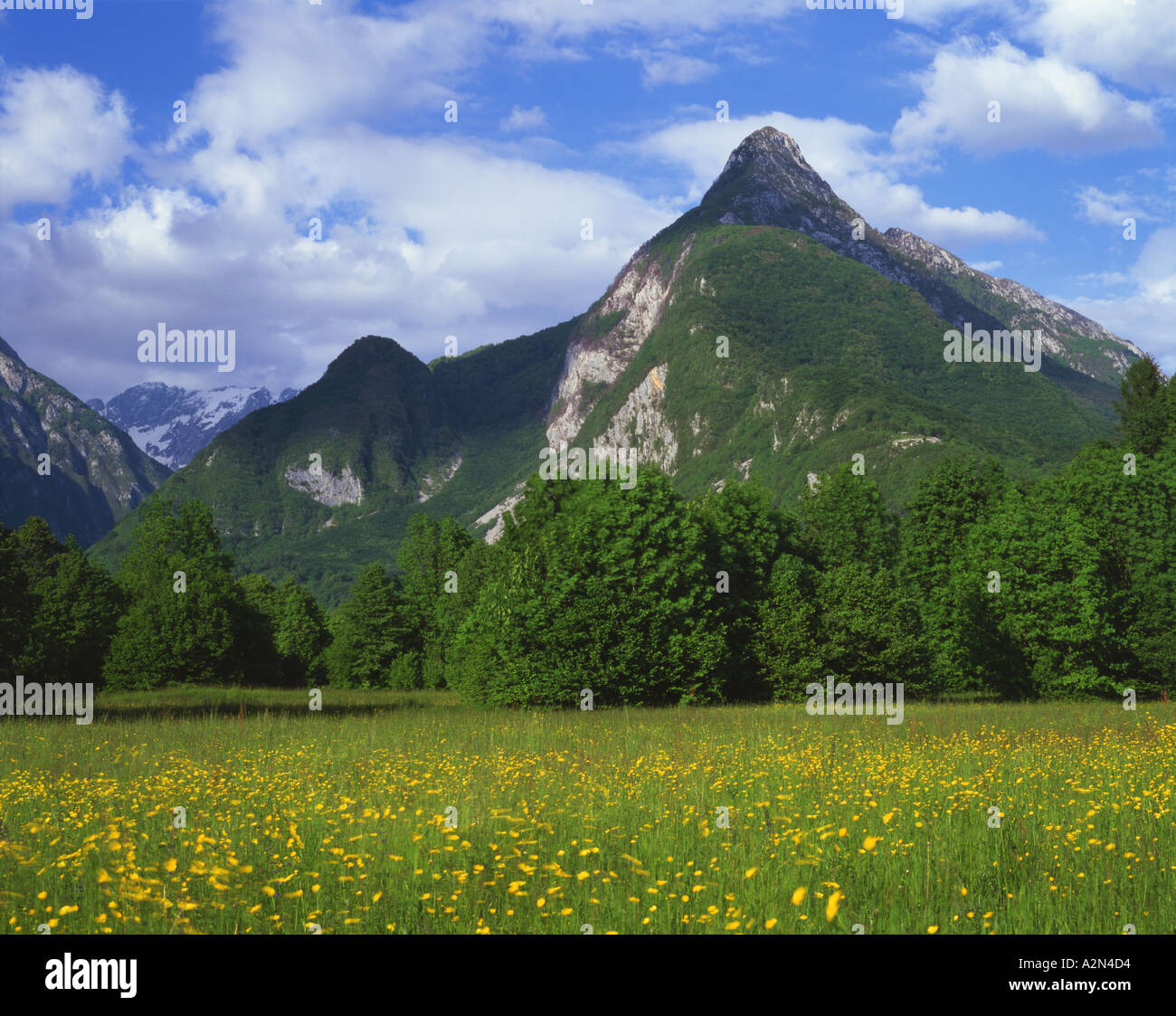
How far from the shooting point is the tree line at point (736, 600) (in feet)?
129

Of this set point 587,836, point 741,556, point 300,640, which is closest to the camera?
point 587,836

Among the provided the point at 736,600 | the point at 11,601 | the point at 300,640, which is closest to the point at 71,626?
the point at 11,601

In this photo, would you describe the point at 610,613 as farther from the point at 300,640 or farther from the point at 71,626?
the point at 300,640

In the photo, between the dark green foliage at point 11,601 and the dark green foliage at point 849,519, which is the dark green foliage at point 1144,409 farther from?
the dark green foliage at point 11,601

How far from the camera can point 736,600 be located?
46688mm

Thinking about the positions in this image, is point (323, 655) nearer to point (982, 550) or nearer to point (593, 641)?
point (593, 641)

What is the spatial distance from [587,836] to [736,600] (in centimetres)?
3680

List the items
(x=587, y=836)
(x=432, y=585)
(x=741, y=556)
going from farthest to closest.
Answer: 1. (x=432, y=585)
2. (x=741, y=556)
3. (x=587, y=836)

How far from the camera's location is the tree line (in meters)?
39.3

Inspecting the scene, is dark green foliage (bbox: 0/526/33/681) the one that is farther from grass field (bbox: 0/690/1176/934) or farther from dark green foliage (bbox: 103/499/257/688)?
grass field (bbox: 0/690/1176/934)

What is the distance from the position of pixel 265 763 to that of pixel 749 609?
34.3m

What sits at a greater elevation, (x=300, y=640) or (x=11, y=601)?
(x=11, y=601)

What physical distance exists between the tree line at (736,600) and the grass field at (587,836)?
64.7ft

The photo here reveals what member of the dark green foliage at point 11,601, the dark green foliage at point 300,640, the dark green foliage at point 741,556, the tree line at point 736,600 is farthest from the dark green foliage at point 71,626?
the dark green foliage at point 741,556
